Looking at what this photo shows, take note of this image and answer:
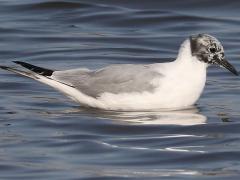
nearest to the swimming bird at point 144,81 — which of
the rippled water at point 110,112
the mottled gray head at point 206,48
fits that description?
the mottled gray head at point 206,48

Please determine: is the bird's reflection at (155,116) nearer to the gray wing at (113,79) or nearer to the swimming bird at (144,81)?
the swimming bird at (144,81)

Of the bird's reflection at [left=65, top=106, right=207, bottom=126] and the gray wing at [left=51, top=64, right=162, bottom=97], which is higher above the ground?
the gray wing at [left=51, top=64, right=162, bottom=97]

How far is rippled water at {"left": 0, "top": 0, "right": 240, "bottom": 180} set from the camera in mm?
9789

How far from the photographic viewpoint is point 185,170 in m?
9.59

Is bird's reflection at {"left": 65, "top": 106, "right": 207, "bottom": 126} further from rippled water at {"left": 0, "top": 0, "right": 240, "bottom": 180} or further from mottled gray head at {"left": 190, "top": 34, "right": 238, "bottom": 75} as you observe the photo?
mottled gray head at {"left": 190, "top": 34, "right": 238, "bottom": 75}

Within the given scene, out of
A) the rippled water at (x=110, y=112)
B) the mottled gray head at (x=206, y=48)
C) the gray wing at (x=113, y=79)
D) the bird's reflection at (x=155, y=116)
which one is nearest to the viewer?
the rippled water at (x=110, y=112)

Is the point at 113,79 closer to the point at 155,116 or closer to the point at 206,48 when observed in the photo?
the point at 155,116

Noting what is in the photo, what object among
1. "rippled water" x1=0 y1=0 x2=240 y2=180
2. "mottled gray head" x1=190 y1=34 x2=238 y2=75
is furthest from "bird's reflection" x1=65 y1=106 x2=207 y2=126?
"mottled gray head" x1=190 y1=34 x2=238 y2=75

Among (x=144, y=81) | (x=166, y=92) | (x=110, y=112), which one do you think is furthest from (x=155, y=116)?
(x=110, y=112)

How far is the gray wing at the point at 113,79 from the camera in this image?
11.9 meters

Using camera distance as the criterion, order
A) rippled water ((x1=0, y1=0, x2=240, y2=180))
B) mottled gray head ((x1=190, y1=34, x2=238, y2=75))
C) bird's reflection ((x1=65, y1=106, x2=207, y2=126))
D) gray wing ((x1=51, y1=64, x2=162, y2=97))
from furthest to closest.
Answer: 1. mottled gray head ((x1=190, y1=34, x2=238, y2=75))
2. gray wing ((x1=51, y1=64, x2=162, y2=97))
3. bird's reflection ((x1=65, y1=106, x2=207, y2=126))
4. rippled water ((x1=0, y1=0, x2=240, y2=180))

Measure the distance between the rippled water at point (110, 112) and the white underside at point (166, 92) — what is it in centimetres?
10

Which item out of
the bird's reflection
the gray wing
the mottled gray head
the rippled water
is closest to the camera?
the rippled water

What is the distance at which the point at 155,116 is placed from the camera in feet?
39.1
